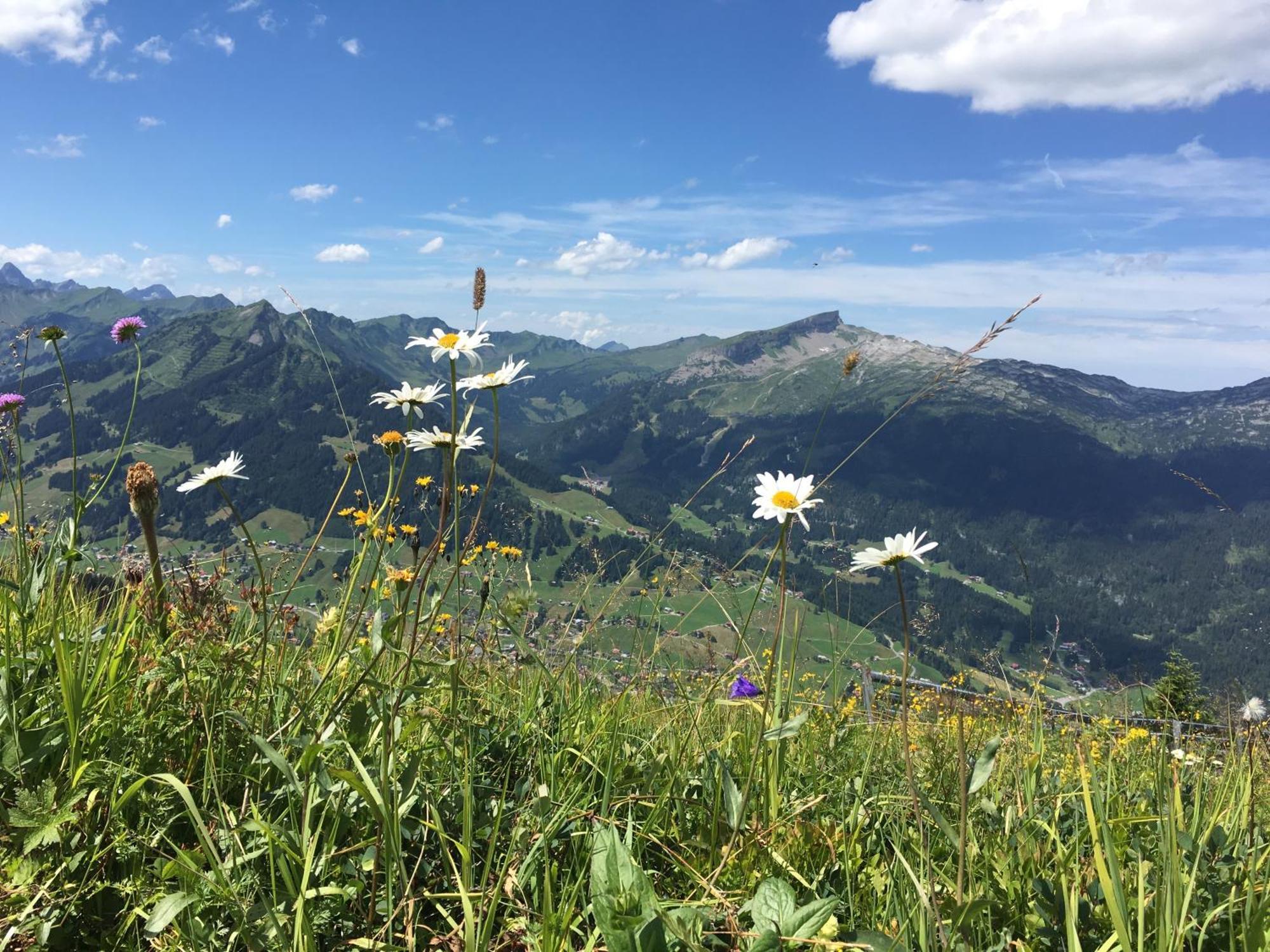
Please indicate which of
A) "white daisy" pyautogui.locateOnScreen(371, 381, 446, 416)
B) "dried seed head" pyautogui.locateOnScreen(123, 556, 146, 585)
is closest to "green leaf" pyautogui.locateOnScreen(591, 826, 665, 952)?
"white daisy" pyautogui.locateOnScreen(371, 381, 446, 416)

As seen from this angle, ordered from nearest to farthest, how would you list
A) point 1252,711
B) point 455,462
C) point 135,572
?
point 455,462
point 135,572
point 1252,711

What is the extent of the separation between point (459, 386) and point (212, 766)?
1.28 meters

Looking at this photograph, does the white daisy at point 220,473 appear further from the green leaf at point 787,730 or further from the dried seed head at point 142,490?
the green leaf at point 787,730

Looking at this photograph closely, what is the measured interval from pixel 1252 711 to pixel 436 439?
13.7 feet

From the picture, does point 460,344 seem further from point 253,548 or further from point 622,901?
point 622,901

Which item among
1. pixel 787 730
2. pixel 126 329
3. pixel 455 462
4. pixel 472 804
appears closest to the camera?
pixel 455 462

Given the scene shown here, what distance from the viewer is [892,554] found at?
1887 mm

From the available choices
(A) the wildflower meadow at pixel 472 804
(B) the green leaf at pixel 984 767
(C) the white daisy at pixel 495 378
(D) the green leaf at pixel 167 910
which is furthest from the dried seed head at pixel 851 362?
(D) the green leaf at pixel 167 910

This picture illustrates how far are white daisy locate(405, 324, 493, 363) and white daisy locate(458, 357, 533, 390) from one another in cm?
10

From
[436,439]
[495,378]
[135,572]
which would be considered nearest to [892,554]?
[495,378]

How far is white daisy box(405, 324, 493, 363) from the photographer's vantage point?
8.29ft

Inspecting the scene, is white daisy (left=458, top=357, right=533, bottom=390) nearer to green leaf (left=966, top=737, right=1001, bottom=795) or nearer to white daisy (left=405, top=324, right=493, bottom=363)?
white daisy (left=405, top=324, right=493, bottom=363)

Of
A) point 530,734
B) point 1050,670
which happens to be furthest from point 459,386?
point 1050,670

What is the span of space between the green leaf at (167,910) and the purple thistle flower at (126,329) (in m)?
3.11
